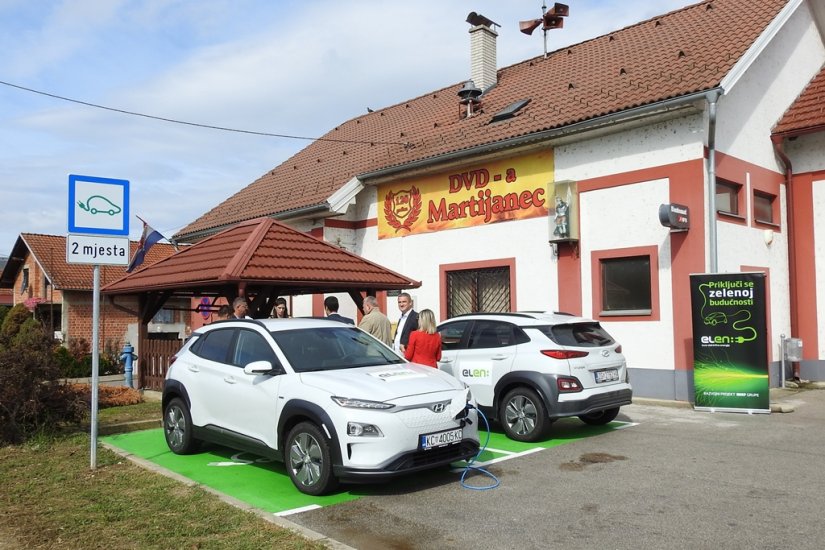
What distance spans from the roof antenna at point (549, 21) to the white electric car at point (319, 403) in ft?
48.7

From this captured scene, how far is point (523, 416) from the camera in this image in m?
8.87

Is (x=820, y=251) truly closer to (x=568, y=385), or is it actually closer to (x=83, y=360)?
(x=568, y=385)

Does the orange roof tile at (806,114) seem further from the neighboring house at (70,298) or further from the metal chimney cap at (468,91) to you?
the neighboring house at (70,298)

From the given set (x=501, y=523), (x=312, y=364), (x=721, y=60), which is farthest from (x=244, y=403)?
(x=721, y=60)

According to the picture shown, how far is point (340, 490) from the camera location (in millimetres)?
6543

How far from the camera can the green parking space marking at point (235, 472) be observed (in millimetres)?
6242

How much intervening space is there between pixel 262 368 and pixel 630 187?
8.46 meters

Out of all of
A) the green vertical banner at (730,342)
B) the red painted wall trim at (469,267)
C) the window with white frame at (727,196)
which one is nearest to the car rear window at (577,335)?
the green vertical banner at (730,342)

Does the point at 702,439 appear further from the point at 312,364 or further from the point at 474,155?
the point at 474,155

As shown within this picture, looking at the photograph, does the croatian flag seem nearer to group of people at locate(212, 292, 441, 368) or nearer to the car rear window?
group of people at locate(212, 292, 441, 368)

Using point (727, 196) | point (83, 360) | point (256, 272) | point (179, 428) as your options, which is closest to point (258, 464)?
point (179, 428)

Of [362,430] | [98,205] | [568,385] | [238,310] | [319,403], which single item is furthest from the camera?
[238,310]

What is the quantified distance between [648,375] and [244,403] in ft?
25.4

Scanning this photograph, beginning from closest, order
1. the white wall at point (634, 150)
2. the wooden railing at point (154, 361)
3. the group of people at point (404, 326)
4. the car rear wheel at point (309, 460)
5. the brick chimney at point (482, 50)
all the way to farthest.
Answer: the car rear wheel at point (309, 460) < the group of people at point (404, 326) < the white wall at point (634, 150) < the wooden railing at point (154, 361) < the brick chimney at point (482, 50)
